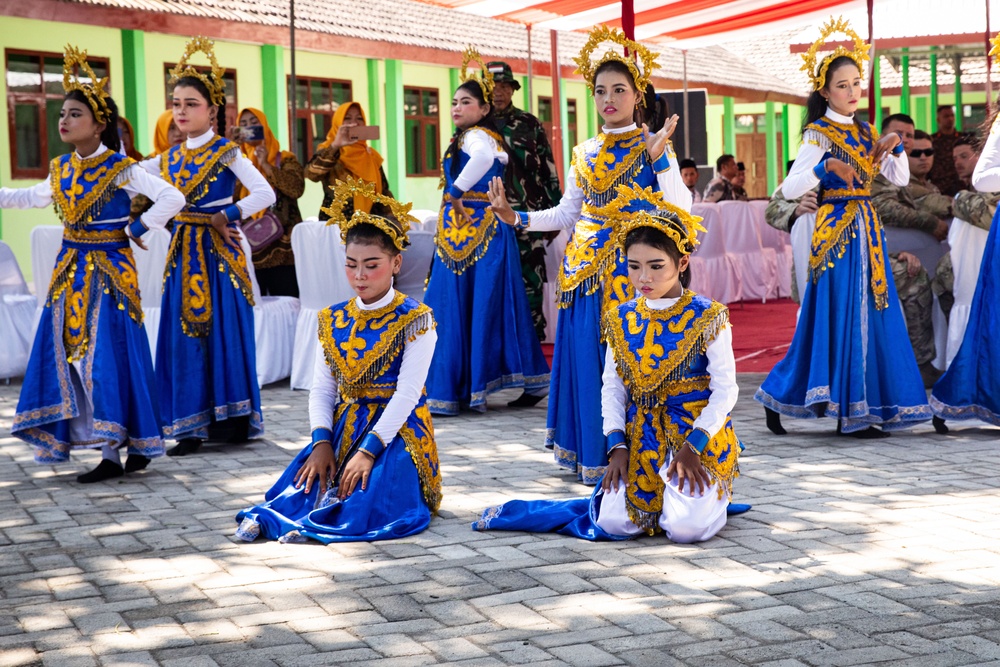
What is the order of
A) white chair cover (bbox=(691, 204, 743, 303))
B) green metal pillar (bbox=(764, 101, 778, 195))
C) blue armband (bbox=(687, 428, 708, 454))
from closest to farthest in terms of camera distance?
blue armband (bbox=(687, 428, 708, 454)) < white chair cover (bbox=(691, 204, 743, 303)) < green metal pillar (bbox=(764, 101, 778, 195))

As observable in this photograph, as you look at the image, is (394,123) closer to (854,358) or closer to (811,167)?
(811,167)

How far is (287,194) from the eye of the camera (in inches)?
350

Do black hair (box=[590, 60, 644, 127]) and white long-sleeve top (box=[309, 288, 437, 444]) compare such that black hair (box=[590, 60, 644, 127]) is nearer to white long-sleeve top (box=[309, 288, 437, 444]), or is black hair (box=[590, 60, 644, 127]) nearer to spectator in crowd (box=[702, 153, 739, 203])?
white long-sleeve top (box=[309, 288, 437, 444])

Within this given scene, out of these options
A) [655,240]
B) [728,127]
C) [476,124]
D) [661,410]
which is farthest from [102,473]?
[728,127]

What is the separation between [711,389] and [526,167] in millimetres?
3884

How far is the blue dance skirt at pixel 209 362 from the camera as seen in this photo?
6164mm

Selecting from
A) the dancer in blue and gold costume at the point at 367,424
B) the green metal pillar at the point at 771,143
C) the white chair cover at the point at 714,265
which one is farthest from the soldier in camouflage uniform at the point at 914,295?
the green metal pillar at the point at 771,143

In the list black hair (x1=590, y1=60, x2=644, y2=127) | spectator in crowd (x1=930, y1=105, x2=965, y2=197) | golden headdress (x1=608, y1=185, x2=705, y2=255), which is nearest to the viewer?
golden headdress (x1=608, y1=185, x2=705, y2=255)

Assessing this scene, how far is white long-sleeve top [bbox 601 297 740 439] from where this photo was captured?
164 inches

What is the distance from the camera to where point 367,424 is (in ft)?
14.8

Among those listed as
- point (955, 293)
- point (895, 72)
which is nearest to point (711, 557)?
point (955, 293)

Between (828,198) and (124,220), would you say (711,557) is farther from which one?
(124,220)

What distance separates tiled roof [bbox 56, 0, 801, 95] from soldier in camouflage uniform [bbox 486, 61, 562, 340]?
302 inches

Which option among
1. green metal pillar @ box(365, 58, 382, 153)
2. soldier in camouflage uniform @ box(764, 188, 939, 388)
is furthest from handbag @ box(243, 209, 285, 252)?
green metal pillar @ box(365, 58, 382, 153)
